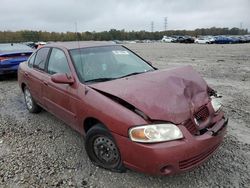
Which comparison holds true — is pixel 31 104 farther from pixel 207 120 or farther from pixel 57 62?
Answer: pixel 207 120

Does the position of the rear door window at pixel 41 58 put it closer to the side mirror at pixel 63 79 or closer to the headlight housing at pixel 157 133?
the side mirror at pixel 63 79

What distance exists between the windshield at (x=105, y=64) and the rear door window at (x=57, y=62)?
18 cm

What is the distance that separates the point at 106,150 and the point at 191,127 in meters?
1.09

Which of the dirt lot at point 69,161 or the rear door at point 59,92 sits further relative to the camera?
the rear door at point 59,92

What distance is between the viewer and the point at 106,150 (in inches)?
133

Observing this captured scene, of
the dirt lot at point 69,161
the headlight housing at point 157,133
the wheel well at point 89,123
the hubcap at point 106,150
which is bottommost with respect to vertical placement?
the dirt lot at point 69,161

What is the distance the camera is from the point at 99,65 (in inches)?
163

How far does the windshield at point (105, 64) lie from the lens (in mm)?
3939

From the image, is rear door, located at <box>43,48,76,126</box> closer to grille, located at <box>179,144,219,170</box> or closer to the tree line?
grille, located at <box>179,144,219,170</box>

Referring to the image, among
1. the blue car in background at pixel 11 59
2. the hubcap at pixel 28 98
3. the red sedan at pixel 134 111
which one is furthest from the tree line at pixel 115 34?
the red sedan at pixel 134 111

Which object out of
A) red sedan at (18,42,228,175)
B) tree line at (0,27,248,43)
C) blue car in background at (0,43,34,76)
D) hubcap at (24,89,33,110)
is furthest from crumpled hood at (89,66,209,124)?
tree line at (0,27,248,43)

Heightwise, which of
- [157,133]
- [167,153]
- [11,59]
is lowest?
[167,153]

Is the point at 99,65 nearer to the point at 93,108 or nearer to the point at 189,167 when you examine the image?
the point at 93,108

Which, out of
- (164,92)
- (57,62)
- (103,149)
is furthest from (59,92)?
(164,92)
